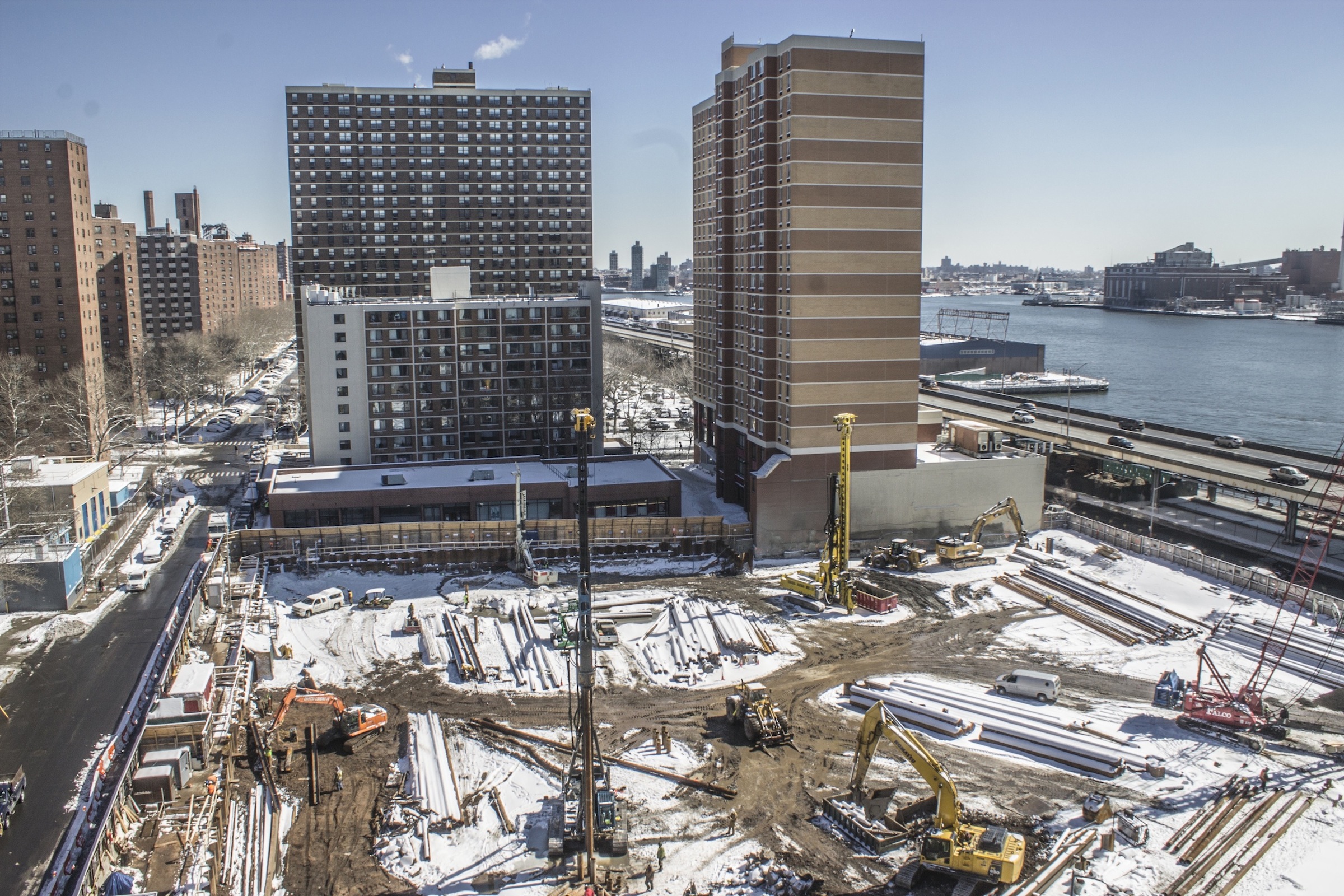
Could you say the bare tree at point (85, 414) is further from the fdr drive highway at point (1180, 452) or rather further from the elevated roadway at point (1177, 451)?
the elevated roadway at point (1177, 451)

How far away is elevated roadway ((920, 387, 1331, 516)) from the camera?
182ft

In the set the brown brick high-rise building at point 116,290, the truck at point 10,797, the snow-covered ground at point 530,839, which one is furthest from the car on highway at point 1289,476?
the brown brick high-rise building at point 116,290

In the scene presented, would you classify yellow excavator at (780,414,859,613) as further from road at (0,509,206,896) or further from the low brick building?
road at (0,509,206,896)

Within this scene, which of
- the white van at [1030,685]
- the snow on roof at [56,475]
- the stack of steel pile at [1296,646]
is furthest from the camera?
the snow on roof at [56,475]

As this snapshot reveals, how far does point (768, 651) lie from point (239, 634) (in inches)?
794

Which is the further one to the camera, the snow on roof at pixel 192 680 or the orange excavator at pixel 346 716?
the orange excavator at pixel 346 716

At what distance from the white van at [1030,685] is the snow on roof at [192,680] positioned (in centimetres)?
2565

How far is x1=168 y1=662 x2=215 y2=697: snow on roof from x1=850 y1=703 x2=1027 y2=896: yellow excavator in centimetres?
2005

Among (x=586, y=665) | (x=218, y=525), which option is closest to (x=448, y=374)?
(x=218, y=525)

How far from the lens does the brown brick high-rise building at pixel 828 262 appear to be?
49.1 metres

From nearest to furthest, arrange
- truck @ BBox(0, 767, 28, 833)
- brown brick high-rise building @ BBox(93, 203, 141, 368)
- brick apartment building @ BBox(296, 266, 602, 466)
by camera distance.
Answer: truck @ BBox(0, 767, 28, 833)
brick apartment building @ BBox(296, 266, 602, 466)
brown brick high-rise building @ BBox(93, 203, 141, 368)

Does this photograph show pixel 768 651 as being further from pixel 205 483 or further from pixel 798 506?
pixel 205 483

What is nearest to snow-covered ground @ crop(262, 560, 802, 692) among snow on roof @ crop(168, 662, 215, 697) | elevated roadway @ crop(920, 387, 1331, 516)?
snow on roof @ crop(168, 662, 215, 697)

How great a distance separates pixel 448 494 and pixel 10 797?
29.3m
